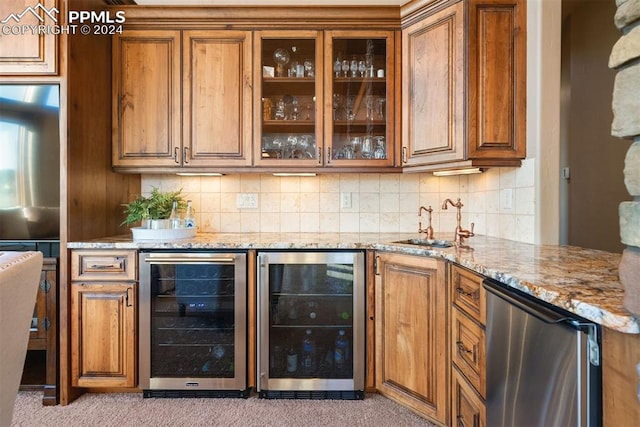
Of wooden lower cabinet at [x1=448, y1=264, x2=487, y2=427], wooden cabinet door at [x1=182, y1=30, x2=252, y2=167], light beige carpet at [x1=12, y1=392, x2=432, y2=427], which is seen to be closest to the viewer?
wooden lower cabinet at [x1=448, y1=264, x2=487, y2=427]

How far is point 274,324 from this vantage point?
1.92 meters

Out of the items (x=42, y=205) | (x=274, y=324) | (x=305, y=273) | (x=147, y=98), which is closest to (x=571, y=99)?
(x=305, y=273)

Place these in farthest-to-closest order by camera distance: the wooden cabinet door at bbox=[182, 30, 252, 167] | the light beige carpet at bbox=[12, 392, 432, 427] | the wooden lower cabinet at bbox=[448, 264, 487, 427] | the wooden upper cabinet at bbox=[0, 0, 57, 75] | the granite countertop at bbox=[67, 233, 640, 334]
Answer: the wooden cabinet door at bbox=[182, 30, 252, 167] → the wooden upper cabinet at bbox=[0, 0, 57, 75] → the light beige carpet at bbox=[12, 392, 432, 427] → the wooden lower cabinet at bbox=[448, 264, 487, 427] → the granite countertop at bbox=[67, 233, 640, 334]

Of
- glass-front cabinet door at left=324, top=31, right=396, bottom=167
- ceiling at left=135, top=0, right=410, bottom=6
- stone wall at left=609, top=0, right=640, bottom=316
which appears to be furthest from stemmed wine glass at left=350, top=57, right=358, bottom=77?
stone wall at left=609, top=0, right=640, bottom=316

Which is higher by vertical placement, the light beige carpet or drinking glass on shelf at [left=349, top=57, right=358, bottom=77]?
drinking glass on shelf at [left=349, top=57, right=358, bottom=77]

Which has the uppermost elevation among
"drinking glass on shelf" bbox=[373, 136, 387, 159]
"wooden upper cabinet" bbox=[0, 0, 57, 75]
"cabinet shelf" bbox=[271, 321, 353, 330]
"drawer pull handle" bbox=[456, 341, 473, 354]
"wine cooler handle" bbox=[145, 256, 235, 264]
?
"wooden upper cabinet" bbox=[0, 0, 57, 75]

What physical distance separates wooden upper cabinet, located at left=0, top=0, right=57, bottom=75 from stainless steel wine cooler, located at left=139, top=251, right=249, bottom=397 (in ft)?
3.97

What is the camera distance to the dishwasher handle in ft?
2.74

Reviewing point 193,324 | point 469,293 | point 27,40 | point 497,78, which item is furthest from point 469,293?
point 27,40

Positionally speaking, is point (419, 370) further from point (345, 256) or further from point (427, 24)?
point (427, 24)

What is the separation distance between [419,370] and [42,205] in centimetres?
224

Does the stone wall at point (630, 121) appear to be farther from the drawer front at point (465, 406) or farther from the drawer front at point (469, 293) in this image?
the drawer front at point (465, 406)

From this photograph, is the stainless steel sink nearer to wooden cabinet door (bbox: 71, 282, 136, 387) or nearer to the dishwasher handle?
the dishwasher handle

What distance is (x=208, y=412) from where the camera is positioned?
5.90 feet
